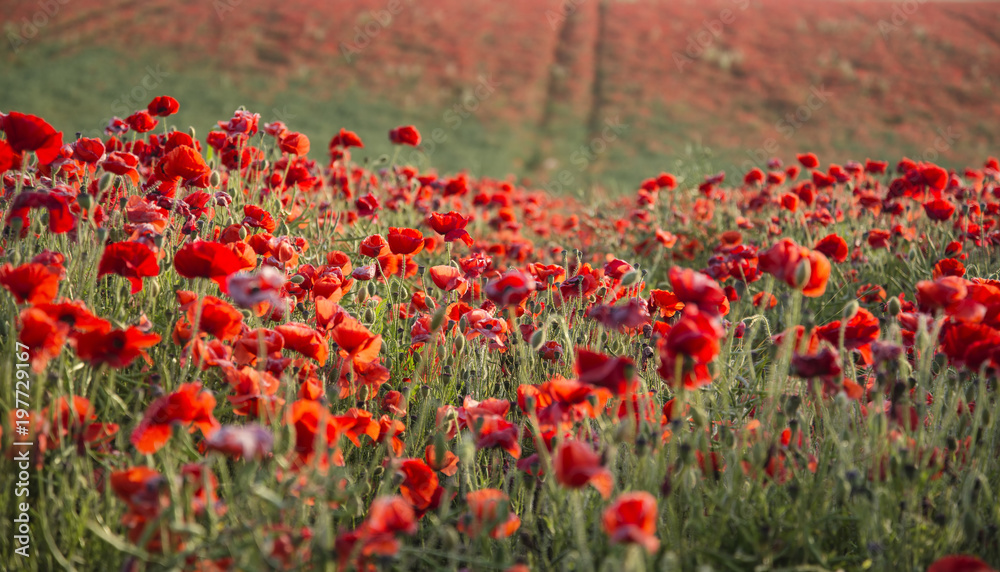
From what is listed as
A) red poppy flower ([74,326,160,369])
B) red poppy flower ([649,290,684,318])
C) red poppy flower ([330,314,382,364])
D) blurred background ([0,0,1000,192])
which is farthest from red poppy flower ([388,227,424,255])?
blurred background ([0,0,1000,192])

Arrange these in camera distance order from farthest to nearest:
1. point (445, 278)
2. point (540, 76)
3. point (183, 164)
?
point (540, 76) → point (445, 278) → point (183, 164)

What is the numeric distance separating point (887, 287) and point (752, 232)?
1.25 meters

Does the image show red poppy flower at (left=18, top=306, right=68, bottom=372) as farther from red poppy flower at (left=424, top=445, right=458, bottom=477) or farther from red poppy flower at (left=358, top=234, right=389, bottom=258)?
red poppy flower at (left=358, top=234, right=389, bottom=258)

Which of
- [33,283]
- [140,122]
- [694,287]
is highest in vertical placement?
[140,122]

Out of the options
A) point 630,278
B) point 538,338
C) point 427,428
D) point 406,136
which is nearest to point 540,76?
point 406,136

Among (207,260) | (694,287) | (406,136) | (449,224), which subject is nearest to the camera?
A: (694,287)

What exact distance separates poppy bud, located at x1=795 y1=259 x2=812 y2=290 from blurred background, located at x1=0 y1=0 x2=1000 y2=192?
12.6 meters

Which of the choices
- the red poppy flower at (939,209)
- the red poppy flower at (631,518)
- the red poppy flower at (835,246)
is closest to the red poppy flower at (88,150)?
the red poppy flower at (631,518)

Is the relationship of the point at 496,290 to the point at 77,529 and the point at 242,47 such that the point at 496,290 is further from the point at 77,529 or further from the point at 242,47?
the point at 242,47

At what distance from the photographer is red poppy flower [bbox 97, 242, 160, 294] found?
4.87ft

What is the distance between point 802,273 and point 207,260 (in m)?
1.24

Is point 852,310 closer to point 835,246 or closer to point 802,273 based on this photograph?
point 802,273

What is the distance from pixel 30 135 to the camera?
5.57 feet

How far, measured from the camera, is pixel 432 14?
28.8 meters
